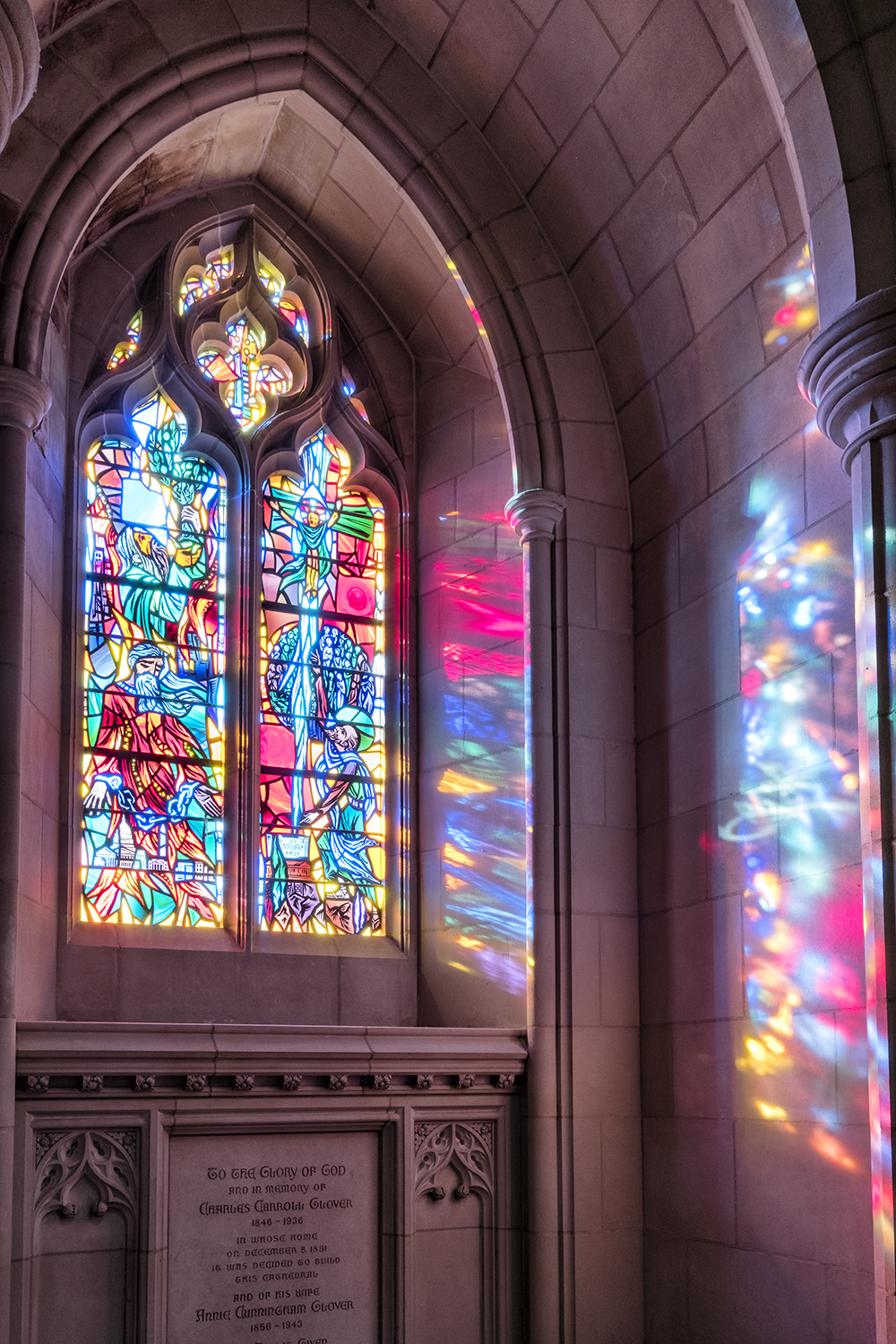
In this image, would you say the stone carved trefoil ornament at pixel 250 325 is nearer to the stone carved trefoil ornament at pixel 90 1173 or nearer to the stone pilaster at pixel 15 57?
the stone pilaster at pixel 15 57

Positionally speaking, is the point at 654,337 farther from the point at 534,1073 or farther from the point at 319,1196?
the point at 319,1196

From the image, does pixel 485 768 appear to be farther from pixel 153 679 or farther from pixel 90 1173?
pixel 90 1173

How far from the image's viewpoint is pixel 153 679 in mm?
7094

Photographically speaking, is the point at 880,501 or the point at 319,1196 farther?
the point at 319,1196

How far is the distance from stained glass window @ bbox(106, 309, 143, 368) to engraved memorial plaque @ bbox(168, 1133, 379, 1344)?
151 inches

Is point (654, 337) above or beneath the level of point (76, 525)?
above

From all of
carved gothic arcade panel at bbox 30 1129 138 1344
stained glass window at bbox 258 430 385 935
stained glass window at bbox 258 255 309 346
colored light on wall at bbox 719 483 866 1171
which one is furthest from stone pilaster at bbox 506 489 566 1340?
stained glass window at bbox 258 255 309 346

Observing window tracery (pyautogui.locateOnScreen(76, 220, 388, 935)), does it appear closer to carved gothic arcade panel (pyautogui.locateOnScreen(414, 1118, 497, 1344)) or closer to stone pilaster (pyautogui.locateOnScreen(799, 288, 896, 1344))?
carved gothic arcade panel (pyautogui.locateOnScreen(414, 1118, 497, 1344))

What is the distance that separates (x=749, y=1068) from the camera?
5559 millimetres

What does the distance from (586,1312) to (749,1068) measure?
132 centimetres

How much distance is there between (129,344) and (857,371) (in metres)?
4.24

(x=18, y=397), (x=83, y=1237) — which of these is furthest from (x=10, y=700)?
(x=83, y=1237)

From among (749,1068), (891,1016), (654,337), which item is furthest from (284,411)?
(891,1016)

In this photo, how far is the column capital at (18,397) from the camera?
5.63 metres
